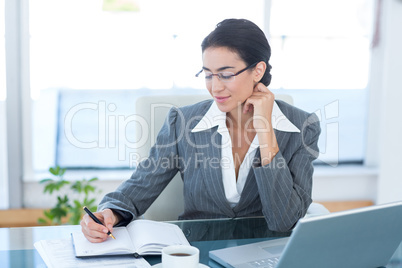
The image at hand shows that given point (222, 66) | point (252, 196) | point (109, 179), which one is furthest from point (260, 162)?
point (109, 179)

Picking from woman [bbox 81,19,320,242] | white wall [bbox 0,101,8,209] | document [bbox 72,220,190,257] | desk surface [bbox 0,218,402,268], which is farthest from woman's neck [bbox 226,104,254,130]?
white wall [bbox 0,101,8,209]

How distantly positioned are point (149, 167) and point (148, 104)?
244 millimetres

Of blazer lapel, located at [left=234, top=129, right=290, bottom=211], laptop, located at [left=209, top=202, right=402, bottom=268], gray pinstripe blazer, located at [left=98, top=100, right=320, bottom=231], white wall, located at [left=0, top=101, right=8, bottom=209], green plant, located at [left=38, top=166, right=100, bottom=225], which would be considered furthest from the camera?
white wall, located at [left=0, top=101, right=8, bottom=209]

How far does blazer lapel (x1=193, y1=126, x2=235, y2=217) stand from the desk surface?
186 mm

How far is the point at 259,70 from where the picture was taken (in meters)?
1.77

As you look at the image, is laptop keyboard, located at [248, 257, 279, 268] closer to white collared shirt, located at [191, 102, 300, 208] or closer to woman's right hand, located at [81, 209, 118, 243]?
woman's right hand, located at [81, 209, 118, 243]

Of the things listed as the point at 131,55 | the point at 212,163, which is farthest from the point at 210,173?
the point at 131,55

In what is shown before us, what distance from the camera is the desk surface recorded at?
4.03 ft

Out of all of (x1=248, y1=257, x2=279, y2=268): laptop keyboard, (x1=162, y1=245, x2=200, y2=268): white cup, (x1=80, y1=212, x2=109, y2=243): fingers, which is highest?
(x1=162, y1=245, x2=200, y2=268): white cup

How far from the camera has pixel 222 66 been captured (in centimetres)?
168

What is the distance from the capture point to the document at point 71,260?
1170 mm

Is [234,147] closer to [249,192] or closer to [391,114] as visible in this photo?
[249,192]

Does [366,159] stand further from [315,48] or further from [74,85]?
[74,85]

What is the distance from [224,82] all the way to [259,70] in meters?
0.16
